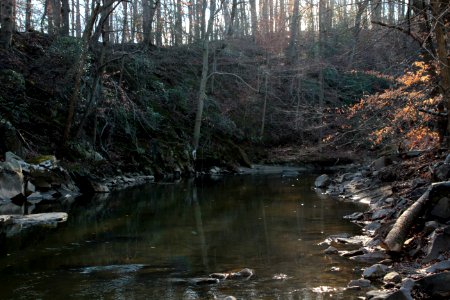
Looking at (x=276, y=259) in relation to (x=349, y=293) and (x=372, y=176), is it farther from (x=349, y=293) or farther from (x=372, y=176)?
(x=372, y=176)

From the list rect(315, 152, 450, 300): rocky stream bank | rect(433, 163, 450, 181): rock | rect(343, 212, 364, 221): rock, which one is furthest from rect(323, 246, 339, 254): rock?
rect(343, 212, 364, 221): rock

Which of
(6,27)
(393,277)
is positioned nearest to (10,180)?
(6,27)

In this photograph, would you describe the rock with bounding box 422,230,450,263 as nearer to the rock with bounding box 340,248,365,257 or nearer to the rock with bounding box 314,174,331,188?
the rock with bounding box 340,248,365,257

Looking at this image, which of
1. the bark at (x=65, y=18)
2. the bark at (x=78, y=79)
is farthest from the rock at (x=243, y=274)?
the bark at (x=65, y=18)

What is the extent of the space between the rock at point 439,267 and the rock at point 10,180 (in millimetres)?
12162

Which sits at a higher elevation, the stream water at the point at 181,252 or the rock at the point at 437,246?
the rock at the point at 437,246

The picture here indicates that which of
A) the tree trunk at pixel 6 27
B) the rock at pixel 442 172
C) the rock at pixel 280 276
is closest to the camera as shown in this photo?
the rock at pixel 280 276

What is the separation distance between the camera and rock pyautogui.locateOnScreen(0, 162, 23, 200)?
14.8 metres

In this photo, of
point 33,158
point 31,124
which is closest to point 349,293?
point 33,158

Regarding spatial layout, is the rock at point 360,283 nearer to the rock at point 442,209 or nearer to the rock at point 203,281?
the rock at point 203,281

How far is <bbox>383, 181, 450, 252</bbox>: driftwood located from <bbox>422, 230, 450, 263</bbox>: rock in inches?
31.1

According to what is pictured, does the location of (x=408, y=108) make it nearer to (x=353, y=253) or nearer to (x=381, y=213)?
(x=381, y=213)

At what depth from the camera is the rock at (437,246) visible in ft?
23.6

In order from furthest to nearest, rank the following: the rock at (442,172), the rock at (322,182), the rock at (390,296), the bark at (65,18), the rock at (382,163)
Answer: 1. the bark at (65,18)
2. the rock at (322,182)
3. the rock at (382,163)
4. the rock at (442,172)
5. the rock at (390,296)
